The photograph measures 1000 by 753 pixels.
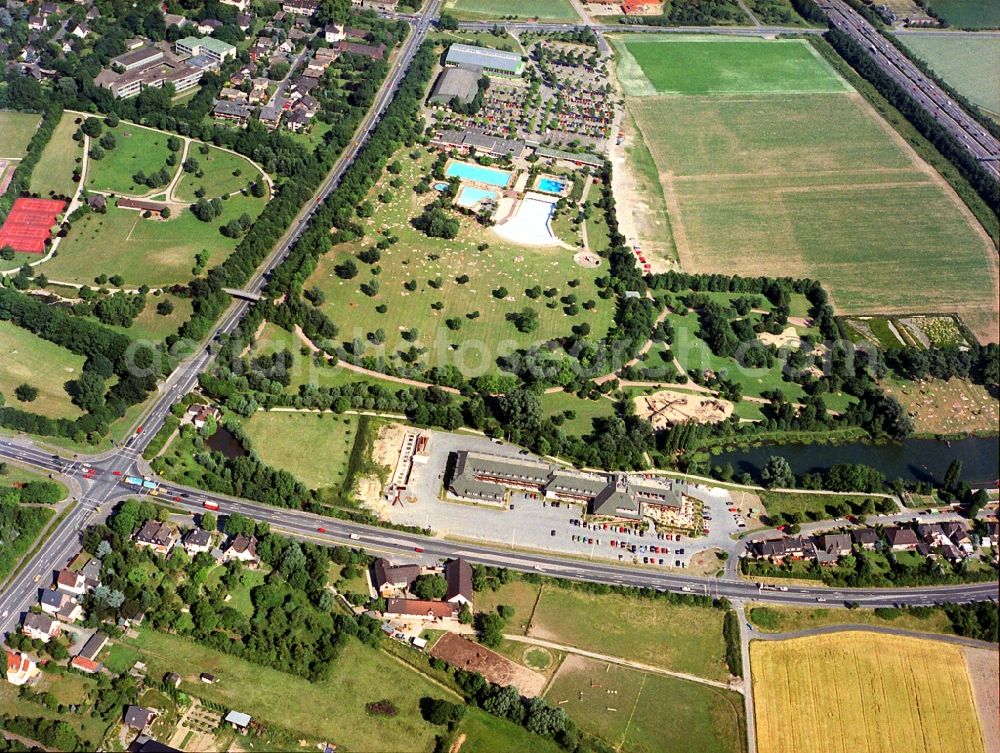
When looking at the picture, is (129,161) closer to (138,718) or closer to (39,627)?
(39,627)

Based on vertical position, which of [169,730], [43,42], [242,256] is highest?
[43,42]

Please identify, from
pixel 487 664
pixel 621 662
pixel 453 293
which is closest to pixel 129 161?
pixel 453 293

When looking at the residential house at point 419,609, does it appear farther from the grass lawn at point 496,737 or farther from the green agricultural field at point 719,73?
the green agricultural field at point 719,73

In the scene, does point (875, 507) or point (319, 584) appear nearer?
point (319, 584)

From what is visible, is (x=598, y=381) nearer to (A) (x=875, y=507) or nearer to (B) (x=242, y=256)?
(A) (x=875, y=507)

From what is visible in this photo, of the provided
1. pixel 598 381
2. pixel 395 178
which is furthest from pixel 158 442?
pixel 395 178

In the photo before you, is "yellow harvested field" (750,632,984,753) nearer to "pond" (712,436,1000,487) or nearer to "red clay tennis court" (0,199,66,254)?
"pond" (712,436,1000,487)
